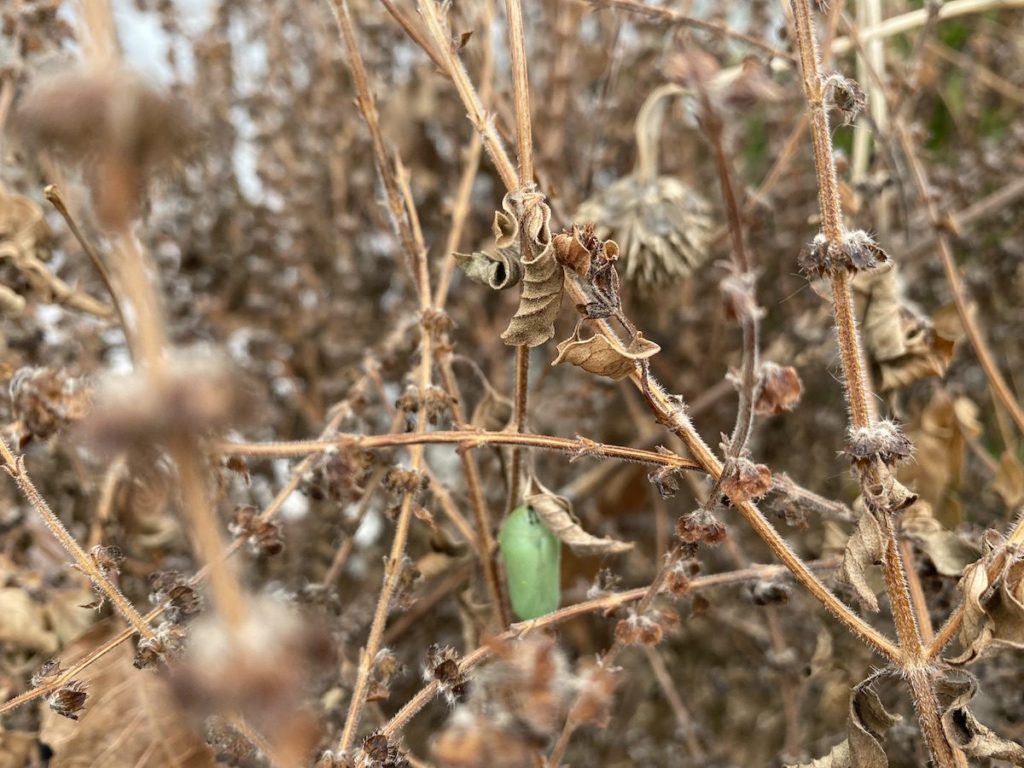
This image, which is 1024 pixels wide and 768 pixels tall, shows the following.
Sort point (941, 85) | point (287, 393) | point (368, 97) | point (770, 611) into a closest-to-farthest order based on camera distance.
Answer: point (368, 97), point (770, 611), point (287, 393), point (941, 85)

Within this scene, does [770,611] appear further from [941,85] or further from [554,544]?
[941,85]

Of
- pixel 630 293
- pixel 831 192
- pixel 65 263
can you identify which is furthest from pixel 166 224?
pixel 831 192

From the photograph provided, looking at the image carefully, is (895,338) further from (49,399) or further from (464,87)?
(49,399)

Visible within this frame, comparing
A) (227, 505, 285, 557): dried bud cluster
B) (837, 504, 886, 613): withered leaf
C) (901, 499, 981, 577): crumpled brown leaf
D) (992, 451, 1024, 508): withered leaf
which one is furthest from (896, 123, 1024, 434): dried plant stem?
(227, 505, 285, 557): dried bud cluster

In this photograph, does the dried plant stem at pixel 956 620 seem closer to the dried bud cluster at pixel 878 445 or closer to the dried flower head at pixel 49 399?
the dried bud cluster at pixel 878 445

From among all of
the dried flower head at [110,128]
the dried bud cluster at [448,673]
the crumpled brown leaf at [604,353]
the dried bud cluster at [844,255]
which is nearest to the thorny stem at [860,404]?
the dried bud cluster at [844,255]

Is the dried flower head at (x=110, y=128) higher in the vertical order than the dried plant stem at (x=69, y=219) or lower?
lower
